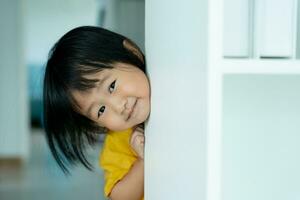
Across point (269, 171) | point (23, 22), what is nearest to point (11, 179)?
point (23, 22)

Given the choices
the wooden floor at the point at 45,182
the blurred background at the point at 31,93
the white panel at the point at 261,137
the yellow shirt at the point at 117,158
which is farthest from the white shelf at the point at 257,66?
the wooden floor at the point at 45,182

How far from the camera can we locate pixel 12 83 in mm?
3760

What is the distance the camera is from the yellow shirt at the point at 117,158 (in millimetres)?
923

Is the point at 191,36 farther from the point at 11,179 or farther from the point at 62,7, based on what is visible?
the point at 62,7

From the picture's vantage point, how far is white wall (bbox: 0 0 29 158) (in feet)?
12.0

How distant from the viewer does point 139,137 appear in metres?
0.80

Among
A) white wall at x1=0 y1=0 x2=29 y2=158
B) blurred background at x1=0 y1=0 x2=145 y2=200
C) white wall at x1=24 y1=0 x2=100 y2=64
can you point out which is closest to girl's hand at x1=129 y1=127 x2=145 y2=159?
blurred background at x1=0 y1=0 x2=145 y2=200

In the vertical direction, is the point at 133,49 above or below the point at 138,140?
above

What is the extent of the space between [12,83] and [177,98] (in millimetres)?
3497

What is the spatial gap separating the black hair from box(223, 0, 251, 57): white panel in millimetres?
289

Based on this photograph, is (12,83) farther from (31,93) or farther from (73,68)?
(73,68)

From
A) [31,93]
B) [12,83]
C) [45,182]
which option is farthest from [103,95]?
[31,93]

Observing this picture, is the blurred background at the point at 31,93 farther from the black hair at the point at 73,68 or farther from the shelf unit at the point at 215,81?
the shelf unit at the point at 215,81

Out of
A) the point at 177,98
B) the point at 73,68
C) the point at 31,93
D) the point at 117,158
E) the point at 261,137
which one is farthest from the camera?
the point at 31,93
